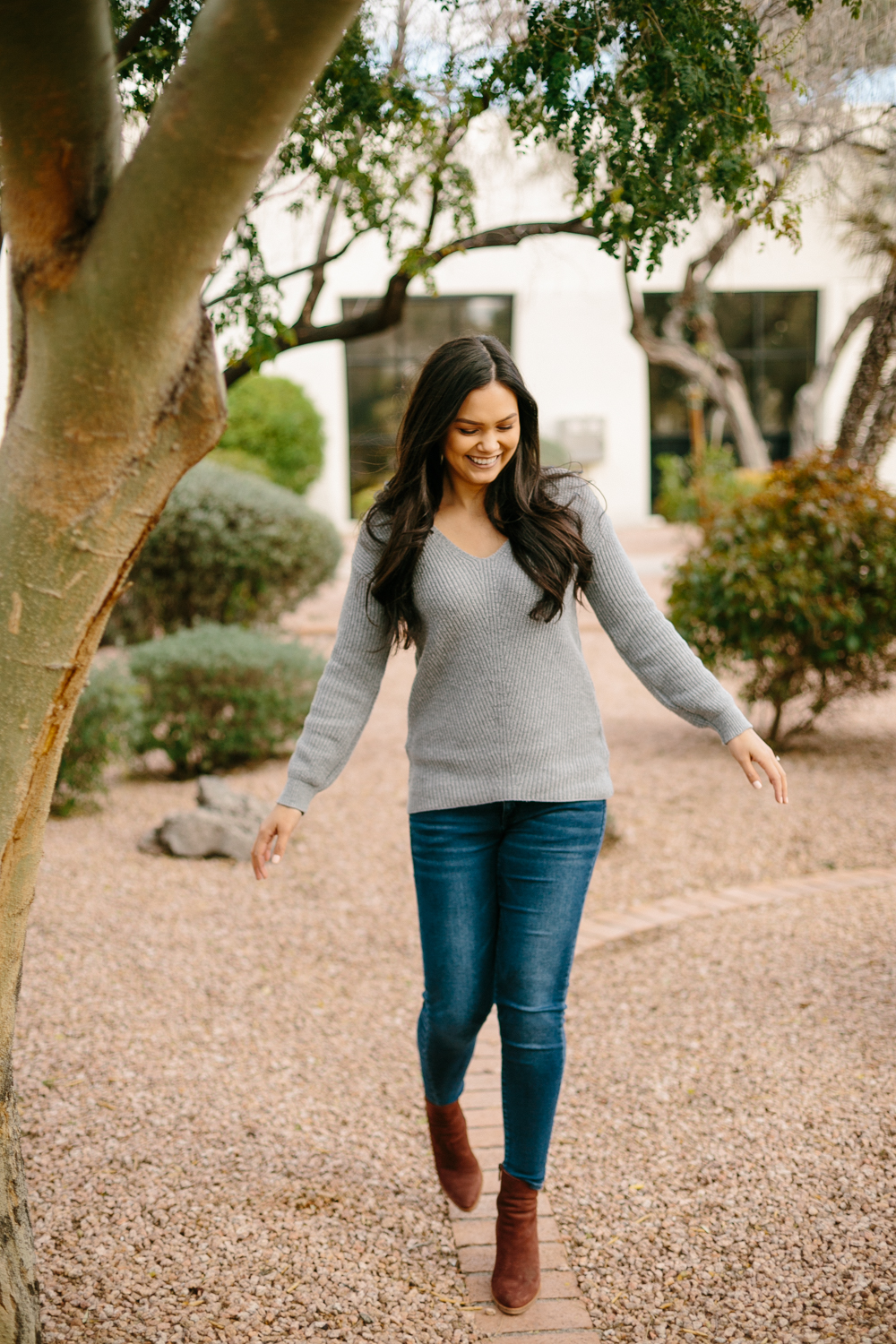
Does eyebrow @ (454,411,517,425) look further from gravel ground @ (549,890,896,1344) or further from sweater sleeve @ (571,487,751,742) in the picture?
gravel ground @ (549,890,896,1344)

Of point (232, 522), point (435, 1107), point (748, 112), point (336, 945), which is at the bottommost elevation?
point (336, 945)

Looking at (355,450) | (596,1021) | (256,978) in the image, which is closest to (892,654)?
(596,1021)

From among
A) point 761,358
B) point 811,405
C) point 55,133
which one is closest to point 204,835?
point 55,133

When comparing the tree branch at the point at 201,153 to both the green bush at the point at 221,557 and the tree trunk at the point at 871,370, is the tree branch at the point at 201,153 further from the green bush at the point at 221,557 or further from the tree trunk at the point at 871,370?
the green bush at the point at 221,557

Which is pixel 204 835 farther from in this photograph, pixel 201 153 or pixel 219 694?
pixel 201 153

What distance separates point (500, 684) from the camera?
2256 mm

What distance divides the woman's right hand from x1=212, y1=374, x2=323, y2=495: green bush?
1570 centimetres

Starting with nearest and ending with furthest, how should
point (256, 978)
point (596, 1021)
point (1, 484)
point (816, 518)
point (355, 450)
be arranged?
point (1, 484) < point (596, 1021) < point (256, 978) < point (816, 518) < point (355, 450)

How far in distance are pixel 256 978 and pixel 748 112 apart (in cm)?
310

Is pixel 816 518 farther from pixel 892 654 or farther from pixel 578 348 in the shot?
pixel 578 348

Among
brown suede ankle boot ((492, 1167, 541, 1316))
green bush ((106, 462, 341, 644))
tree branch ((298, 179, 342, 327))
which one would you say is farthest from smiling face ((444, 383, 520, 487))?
green bush ((106, 462, 341, 644))

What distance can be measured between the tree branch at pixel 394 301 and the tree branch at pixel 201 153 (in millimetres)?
2193

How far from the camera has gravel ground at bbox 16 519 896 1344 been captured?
91.0 inches

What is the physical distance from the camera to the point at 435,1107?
8.21 feet
